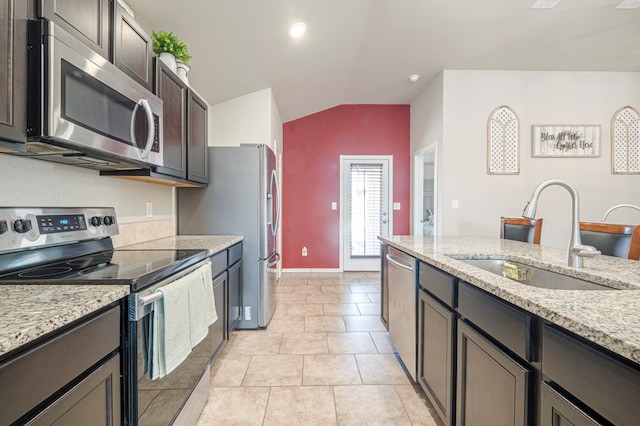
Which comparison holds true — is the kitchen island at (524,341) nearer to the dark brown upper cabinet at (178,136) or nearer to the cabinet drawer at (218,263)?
the cabinet drawer at (218,263)

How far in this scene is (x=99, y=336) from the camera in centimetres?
88

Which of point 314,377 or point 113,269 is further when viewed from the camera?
point 314,377

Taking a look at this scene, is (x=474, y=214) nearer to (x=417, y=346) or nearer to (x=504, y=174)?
(x=504, y=174)

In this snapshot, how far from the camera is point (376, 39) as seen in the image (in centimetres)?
320

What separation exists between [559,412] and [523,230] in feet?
7.14

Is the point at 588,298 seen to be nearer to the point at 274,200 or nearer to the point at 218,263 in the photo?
the point at 218,263

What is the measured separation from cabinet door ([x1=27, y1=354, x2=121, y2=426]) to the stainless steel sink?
1.64m

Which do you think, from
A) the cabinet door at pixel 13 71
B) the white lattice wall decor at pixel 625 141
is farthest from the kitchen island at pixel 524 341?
the white lattice wall decor at pixel 625 141

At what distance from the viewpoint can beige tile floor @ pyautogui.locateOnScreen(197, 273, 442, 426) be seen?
1.66 meters

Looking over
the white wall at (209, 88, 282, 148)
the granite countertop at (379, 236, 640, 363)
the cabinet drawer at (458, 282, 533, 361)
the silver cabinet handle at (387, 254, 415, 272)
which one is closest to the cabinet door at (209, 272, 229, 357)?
the silver cabinet handle at (387, 254, 415, 272)

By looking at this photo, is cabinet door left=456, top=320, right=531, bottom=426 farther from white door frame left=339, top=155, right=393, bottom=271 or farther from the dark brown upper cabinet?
white door frame left=339, top=155, right=393, bottom=271

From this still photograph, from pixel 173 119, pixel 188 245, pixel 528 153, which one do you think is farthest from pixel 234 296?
pixel 528 153

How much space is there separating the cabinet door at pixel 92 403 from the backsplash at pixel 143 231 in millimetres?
1137

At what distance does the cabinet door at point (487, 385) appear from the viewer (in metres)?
0.89
